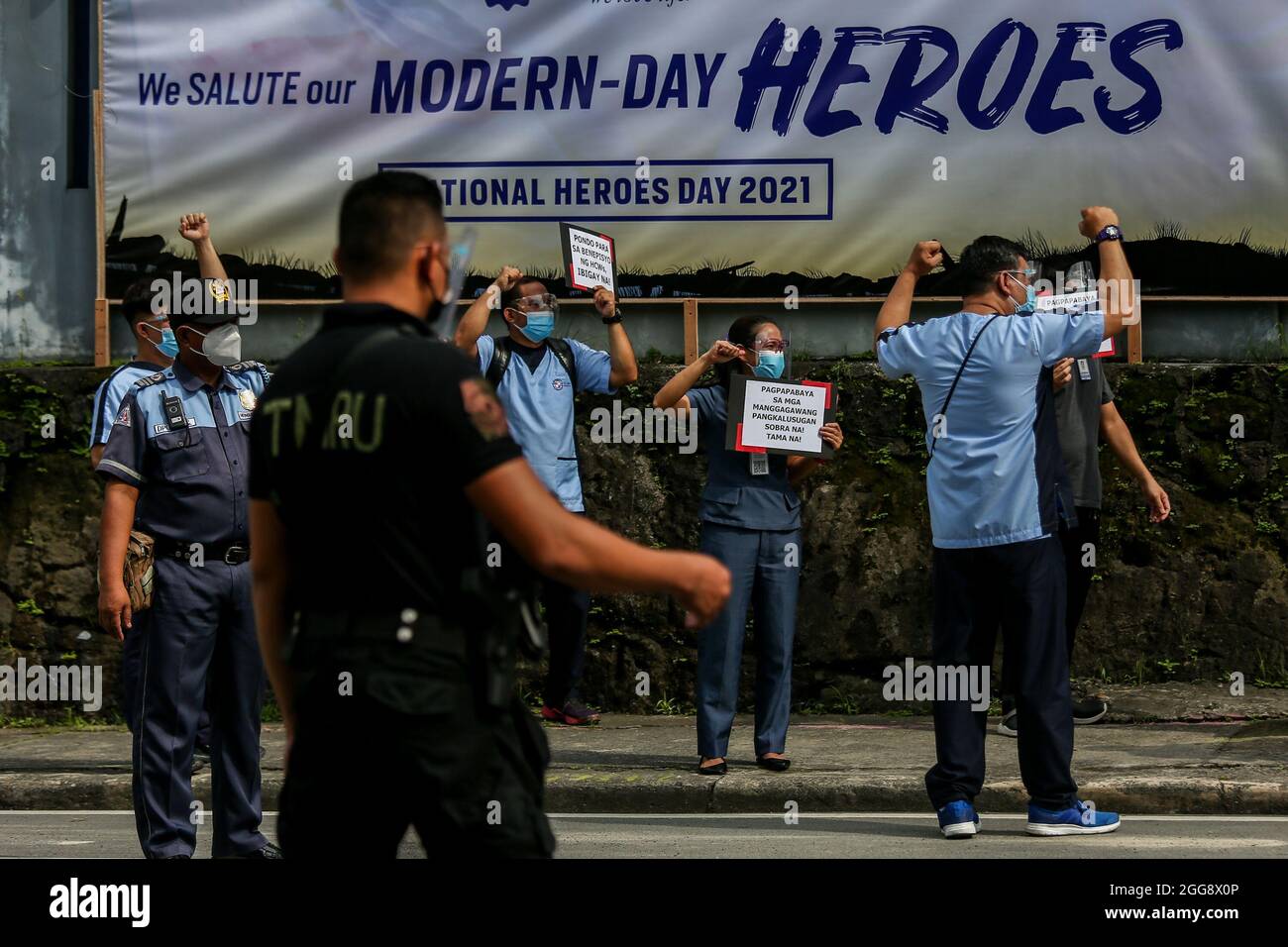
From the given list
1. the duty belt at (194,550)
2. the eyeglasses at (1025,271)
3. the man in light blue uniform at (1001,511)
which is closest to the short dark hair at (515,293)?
the man in light blue uniform at (1001,511)

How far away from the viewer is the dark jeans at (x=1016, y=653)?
259 inches

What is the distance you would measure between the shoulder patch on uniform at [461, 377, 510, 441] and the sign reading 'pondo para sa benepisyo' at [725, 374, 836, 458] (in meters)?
5.03

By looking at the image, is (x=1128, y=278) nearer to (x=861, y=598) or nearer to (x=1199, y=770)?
(x=1199, y=770)

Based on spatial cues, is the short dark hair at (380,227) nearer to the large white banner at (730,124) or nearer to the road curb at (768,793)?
the road curb at (768,793)

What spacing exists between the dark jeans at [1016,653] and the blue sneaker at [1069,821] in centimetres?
3

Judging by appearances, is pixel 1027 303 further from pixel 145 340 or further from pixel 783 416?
pixel 145 340

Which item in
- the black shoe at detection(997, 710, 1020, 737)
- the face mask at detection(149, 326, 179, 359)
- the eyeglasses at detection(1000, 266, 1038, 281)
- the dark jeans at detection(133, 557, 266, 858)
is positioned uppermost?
the eyeglasses at detection(1000, 266, 1038, 281)

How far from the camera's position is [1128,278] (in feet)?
21.2

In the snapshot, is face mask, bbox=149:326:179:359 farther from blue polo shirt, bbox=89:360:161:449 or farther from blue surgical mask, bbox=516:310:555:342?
blue surgical mask, bbox=516:310:555:342

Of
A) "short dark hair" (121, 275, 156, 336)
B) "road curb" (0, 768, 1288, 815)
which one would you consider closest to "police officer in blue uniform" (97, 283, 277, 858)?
"short dark hair" (121, 275, 156, 336)

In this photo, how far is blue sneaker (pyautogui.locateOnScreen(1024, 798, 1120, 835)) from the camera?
6656 mm

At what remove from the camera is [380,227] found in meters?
3.40
